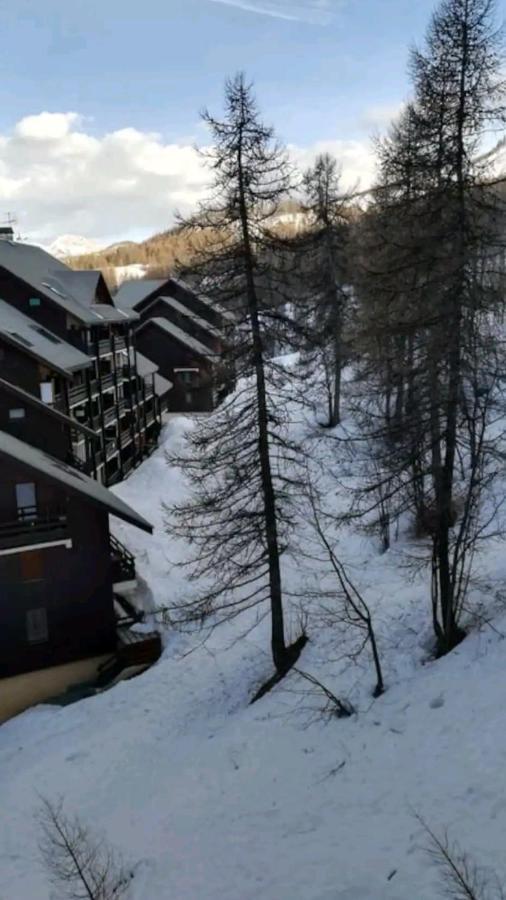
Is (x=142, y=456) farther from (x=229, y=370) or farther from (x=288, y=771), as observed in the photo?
(x=288, y=771)

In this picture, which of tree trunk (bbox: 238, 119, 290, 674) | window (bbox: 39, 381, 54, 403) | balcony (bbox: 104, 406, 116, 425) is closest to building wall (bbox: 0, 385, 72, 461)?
window (bbox: 39, 381, 54, 403)

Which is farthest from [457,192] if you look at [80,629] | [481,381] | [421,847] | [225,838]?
[80,629]

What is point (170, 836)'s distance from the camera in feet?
36.2

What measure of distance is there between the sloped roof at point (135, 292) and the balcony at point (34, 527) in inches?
1498

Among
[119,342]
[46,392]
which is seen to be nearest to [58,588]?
[46,392]

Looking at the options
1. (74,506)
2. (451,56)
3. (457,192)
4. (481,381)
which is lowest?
(74,506)

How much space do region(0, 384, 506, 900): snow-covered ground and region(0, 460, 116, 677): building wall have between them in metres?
1.76

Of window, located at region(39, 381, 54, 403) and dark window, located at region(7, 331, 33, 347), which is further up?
dark window, located at region(7, 331, 33, 347)

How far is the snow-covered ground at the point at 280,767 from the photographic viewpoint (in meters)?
8.92

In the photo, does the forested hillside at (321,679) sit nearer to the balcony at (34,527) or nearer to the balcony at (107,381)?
the balcony at (34,527)

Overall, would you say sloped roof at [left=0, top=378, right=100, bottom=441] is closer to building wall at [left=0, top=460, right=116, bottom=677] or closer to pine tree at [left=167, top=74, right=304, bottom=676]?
building wall at [left=0, top=460, right=116, bottom=677]

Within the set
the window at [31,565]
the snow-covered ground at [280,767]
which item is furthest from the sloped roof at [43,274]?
the snow-covered ground at [280,767]

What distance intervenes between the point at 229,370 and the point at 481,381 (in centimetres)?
557

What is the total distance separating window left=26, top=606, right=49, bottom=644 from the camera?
59.3ft
